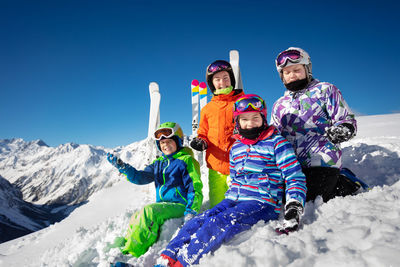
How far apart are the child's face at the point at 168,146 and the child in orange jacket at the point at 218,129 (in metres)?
0.54

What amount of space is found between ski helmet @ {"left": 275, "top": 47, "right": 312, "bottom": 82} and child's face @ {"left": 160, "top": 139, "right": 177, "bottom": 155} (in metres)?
2.21

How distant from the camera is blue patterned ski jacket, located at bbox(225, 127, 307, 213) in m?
2.53

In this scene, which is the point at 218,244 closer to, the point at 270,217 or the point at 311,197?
the point at 270,217

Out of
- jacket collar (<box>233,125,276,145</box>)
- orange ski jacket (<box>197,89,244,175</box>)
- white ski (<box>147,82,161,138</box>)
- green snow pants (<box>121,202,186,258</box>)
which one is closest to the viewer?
jacket collar (<box>233,125,276,145</box>)

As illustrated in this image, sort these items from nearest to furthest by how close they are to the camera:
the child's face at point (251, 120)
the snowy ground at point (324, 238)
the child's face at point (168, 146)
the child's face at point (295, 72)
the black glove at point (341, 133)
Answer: the snowy ground at point (324, 238) → the black glove at point (341, 133) → the child's face at point (251, 120) → the child's face at point (295, 72) → the child's face at point (168, 146)

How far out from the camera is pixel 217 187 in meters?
3.79

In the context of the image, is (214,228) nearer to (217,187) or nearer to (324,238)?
(324,238)

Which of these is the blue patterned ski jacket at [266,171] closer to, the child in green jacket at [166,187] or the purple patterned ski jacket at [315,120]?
the purple patterned ski jacket at [315,120]

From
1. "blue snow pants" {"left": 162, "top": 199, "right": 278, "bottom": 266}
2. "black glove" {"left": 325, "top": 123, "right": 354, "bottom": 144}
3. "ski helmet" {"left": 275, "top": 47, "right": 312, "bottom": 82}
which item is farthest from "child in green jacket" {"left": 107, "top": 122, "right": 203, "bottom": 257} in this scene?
"ski helmet" {"left": 275, "top": 47, "right": 312, "bottom": 82}

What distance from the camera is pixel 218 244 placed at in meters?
2.17

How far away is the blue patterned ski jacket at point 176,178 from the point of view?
358 centimetres

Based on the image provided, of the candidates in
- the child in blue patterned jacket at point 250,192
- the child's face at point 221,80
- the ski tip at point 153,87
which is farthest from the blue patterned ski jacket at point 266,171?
the ski tip at point 153,87

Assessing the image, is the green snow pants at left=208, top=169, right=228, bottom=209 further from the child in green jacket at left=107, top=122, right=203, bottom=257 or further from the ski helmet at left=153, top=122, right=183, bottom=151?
the ski helmet at left=153, top=122, right=183, bottom=151

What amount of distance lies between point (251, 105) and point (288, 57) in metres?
0.94
